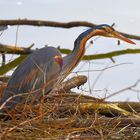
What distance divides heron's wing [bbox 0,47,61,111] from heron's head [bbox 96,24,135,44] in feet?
1.17

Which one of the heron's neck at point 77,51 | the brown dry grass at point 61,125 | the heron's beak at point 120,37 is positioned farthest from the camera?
the heron's beak at point 120,37

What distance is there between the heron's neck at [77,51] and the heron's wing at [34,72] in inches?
4.6

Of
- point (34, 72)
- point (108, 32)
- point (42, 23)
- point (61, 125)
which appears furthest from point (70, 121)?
point (42, 23)

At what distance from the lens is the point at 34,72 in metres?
3.35

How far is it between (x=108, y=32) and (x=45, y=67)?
0.54m

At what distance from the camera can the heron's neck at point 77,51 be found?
11.8ft

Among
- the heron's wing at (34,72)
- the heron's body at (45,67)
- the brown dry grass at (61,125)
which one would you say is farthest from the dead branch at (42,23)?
the brown dry grass at (61,125)

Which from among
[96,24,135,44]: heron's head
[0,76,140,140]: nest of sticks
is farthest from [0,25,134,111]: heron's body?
[0,76,140,140]: nest of sticks

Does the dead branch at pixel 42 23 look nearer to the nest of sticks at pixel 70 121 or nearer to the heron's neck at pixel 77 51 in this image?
the heron's neck at pixel 77 51

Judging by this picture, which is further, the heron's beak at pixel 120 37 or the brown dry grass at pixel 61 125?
the heron's beak at pixel 120 37

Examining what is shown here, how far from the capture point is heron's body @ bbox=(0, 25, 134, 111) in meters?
3.30

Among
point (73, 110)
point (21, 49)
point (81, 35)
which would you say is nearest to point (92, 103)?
point (73, 110)

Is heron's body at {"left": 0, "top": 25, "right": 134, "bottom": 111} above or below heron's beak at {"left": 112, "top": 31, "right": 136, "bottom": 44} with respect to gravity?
below

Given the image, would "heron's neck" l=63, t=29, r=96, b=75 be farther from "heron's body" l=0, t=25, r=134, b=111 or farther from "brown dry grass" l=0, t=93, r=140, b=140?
"brown dry grass" l=0, t=93, r=140, b=140
